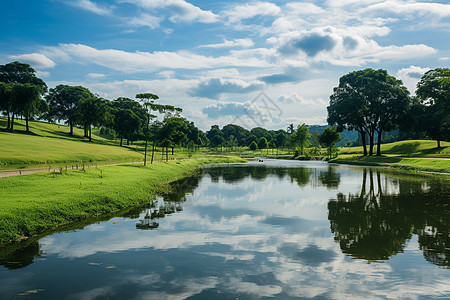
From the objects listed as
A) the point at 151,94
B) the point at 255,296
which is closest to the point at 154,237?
the point at 255,296

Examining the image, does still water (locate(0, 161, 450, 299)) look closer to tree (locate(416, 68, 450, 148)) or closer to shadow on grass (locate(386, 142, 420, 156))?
tree (locate(416, 68, 450, 148))

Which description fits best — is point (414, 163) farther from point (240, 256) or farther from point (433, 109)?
point (240, 256)

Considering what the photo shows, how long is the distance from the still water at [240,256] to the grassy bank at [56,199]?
1317mm

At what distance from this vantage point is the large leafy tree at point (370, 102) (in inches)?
3095

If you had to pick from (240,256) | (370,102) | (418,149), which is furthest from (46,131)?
(418,149)

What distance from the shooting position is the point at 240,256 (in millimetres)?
12078

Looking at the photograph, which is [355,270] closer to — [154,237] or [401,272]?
[401,272]

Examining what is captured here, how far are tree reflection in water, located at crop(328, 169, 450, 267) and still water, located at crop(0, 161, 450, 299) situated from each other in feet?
0.20

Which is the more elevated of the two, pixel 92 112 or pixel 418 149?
pixel 92 112

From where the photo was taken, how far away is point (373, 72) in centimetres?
8462

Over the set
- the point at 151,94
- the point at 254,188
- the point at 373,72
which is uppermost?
the point at 373,72

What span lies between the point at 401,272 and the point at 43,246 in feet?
48.7

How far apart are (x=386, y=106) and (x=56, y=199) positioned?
273 ft

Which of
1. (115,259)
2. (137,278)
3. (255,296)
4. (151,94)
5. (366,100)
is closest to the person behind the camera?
(255,296)
